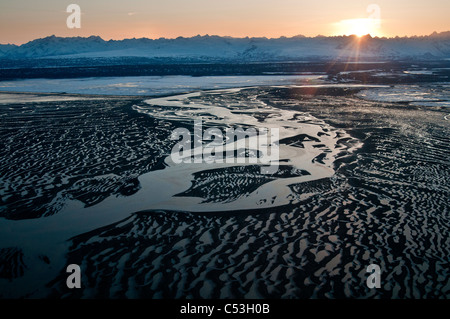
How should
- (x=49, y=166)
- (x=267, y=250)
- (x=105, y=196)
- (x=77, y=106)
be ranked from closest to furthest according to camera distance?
(x=267, y=250) < (x=105, y=196) < (x=49, y=166) < (x=77, y=106)

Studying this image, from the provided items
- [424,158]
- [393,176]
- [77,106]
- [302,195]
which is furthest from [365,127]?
[77,106]

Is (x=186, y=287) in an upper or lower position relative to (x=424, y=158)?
lower

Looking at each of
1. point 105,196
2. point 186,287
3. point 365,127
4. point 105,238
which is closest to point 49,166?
point 105,196

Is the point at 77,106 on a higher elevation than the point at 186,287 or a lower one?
higher

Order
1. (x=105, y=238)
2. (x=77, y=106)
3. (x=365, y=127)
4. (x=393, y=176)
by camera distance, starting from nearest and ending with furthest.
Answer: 1. (x=105, y=238)
2. (x=393, y=176)
3. (x=365, y=127)
4. (x=77, y=106)

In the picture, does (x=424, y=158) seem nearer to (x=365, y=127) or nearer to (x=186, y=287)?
(x=365, y=127)

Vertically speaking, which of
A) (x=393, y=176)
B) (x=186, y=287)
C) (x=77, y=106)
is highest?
(x=77, y=106)

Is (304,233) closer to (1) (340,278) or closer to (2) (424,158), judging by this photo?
(1) (340,278)

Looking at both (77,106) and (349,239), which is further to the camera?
(77,106)

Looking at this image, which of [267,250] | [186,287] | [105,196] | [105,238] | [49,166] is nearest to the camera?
[186,287]
